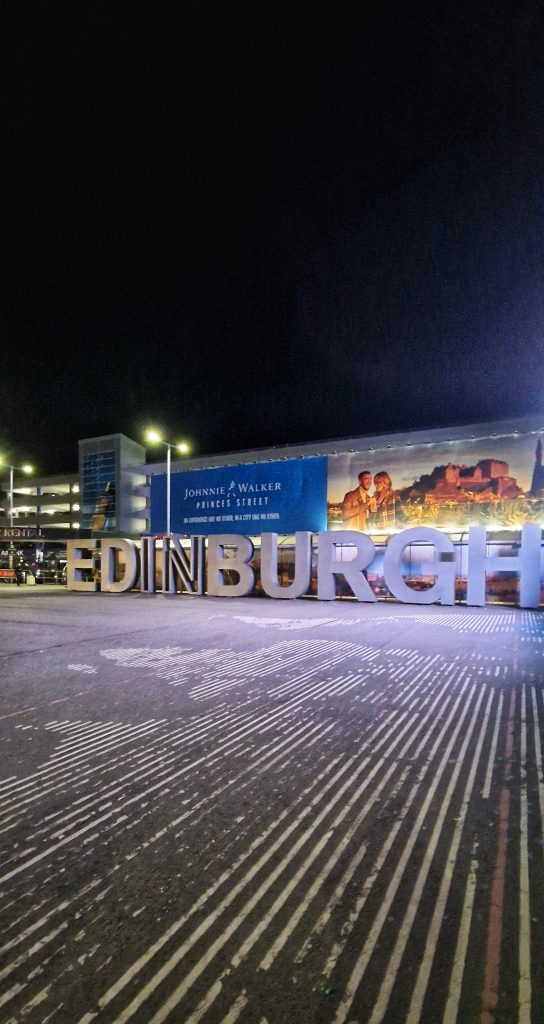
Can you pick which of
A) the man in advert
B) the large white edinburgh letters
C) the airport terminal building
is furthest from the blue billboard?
the large white edinburgh letters

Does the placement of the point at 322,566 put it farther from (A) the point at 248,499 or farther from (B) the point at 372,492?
(A) the point at 248,499

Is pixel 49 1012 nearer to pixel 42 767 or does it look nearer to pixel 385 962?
pixel 385 962

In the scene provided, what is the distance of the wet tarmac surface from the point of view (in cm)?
202

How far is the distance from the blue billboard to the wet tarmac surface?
1919 centimetres

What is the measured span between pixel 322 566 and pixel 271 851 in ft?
55.6

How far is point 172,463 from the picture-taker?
33000 mm

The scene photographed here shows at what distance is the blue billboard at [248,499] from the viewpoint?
25875 mm

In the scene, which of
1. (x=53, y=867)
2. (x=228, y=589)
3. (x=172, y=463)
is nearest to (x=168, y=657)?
(x=53, y=867)

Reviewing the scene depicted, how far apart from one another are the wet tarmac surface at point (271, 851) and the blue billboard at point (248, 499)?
19.2 metres

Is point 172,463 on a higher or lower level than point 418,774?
higher

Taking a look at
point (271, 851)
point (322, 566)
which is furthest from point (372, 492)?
point (271, 851)

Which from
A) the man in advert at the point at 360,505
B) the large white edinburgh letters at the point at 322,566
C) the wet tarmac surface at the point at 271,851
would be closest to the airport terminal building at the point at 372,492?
the man in advert at the point at 360,505

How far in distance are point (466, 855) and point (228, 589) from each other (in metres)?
18.9

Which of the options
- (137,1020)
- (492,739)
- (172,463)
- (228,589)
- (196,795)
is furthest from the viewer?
(172,463)
